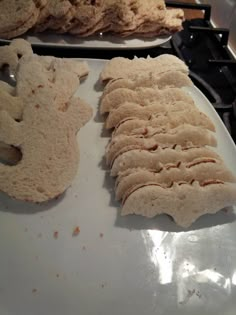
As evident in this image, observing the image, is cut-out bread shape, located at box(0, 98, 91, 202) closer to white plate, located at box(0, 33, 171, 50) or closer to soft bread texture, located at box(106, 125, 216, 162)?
soft bread texture, located at box(106, 125, 216, 162)

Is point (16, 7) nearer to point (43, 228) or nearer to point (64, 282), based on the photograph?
point (43, 228)

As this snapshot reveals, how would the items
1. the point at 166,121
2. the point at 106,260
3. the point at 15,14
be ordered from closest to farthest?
the point at 106,260 → the point at 166,121 → the point at 15,14

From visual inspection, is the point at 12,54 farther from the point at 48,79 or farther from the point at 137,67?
the point at 137,67

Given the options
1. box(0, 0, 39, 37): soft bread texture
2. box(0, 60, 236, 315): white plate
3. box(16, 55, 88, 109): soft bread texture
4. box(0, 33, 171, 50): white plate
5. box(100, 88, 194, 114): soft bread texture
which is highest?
box(0, 0, 39, 37): soft bread texture

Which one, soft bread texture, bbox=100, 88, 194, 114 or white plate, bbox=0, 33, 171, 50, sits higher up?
soft bread texture, bbox=100, 88, 194, 114

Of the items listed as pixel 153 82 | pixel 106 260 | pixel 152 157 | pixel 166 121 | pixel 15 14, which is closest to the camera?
pixel 106 260

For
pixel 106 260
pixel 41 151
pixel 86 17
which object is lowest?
pixel 106 260

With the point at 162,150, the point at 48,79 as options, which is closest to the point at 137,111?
the point at 162,150

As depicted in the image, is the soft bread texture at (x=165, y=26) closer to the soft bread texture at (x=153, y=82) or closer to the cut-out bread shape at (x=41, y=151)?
the soft bread texture at (x=153, y=82)

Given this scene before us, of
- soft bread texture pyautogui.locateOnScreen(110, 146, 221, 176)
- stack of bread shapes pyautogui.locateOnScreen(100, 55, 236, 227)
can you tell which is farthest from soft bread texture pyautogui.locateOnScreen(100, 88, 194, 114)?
soft bread texture pyautogui.locateOnScreen(110, 146, 221, 176)
